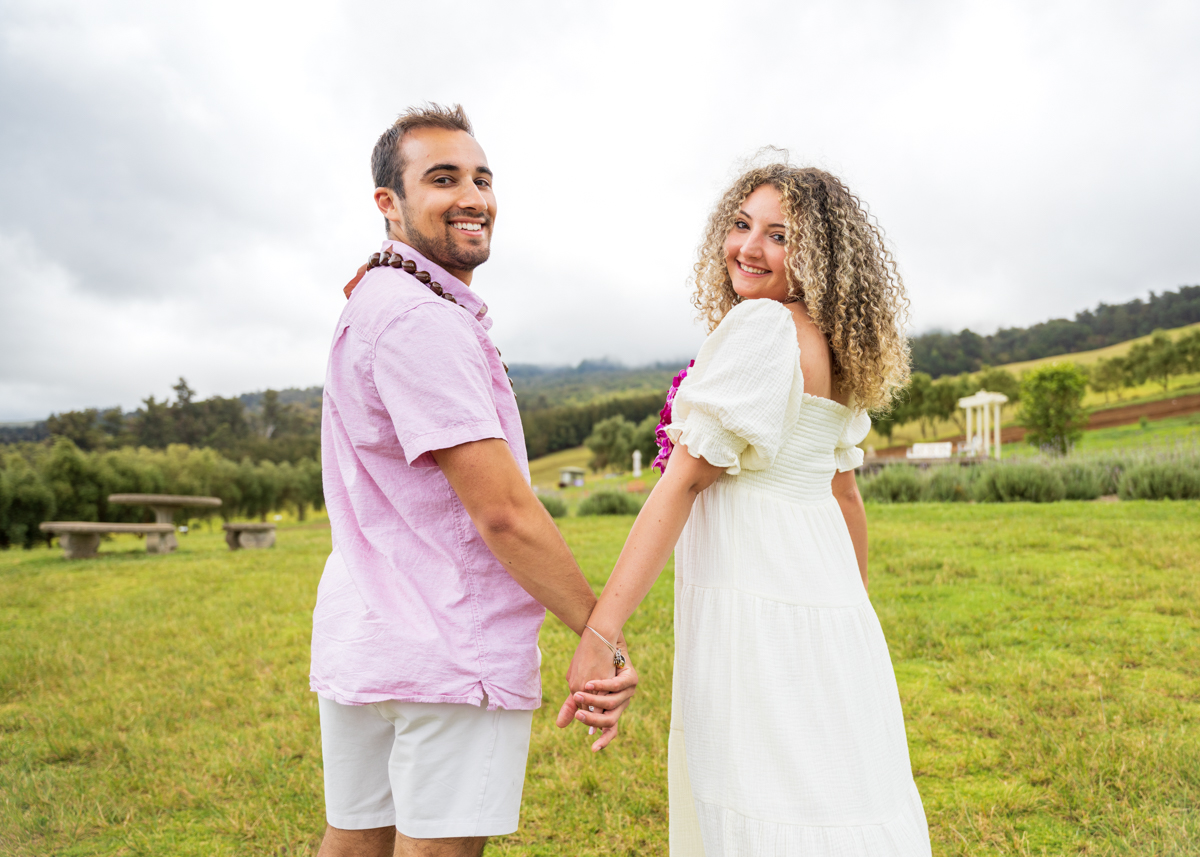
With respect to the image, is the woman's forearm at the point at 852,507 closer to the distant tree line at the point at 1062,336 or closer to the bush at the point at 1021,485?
the bush at the point at 1021,485

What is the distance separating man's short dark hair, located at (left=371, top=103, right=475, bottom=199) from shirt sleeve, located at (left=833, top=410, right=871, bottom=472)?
4.18 ft

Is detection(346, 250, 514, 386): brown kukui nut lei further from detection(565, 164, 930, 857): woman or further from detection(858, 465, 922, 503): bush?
detection(858, 465, 922, 503): bush

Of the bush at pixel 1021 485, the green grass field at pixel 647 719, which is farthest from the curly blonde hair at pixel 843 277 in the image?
the bush at pixel 1021 485

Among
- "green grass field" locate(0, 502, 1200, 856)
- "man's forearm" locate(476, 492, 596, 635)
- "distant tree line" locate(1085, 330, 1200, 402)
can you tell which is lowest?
"green grass field" locate(0, 502, 1200, 856)

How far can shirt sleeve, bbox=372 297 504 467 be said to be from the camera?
1341mm

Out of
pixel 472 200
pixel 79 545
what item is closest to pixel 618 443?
pixel 79 545

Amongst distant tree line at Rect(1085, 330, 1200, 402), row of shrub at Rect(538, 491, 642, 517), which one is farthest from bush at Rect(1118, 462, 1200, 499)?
distant tree line at Rect(1085, 330, 1200, 402)

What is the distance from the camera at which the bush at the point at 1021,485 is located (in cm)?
1200

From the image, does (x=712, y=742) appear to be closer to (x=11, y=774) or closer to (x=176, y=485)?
(x=11, y=774)

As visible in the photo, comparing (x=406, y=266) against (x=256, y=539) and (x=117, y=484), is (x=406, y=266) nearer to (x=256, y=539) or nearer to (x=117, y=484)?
(x=256, y=539)

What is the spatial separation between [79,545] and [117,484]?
1591cm

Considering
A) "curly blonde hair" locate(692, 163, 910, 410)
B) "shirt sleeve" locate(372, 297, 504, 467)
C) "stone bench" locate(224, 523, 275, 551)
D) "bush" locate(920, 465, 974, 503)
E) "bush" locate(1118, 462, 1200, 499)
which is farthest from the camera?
Result: "bush" locate(920, 465, 974, 503)

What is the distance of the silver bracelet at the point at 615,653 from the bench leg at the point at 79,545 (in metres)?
13.2

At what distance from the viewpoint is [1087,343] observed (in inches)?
2805
